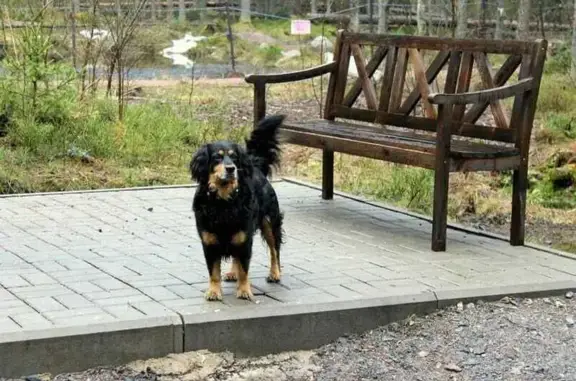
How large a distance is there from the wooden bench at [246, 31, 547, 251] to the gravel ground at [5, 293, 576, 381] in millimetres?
1591

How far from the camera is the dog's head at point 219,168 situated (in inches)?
202

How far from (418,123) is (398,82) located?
510 mm

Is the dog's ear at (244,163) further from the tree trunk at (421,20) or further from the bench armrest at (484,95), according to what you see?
the tree trunk at (421,20)

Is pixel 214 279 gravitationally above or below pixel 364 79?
below

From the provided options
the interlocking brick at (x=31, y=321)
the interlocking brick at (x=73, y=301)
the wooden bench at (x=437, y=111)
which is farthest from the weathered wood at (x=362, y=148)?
the interlocking brick at (x=31, y=321)

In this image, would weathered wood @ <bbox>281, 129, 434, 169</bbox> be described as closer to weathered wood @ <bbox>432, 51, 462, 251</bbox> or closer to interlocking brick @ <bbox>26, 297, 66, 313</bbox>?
weathered wood @ <bbox>432, 51, 462, 251</bbox>

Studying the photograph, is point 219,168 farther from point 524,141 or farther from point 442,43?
point 442,43

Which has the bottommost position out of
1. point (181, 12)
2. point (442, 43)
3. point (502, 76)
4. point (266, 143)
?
point (266, 143)

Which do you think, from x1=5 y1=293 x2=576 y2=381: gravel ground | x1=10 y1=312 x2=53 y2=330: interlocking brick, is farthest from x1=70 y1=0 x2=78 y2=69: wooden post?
x1=5 y1=293 x2=576 y2=381: gravel ground

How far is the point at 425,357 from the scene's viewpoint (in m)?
5.00

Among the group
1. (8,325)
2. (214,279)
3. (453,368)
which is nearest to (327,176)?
(214,279)

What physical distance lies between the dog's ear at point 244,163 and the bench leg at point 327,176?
11.4ft

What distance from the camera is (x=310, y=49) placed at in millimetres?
28672

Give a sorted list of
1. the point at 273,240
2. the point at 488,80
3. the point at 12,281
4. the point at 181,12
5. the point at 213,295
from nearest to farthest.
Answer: the point at 213,295
the point at 12,281
the point at 273,240
the point at 488,80
the point at 181,12
